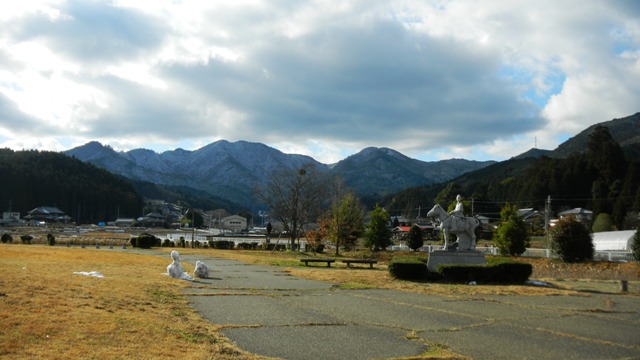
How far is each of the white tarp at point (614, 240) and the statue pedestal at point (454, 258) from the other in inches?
1122

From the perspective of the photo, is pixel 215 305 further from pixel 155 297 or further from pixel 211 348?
pixel 211 348

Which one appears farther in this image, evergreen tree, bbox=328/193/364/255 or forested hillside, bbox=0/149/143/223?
forested hillside, bbox=0/149/143/223

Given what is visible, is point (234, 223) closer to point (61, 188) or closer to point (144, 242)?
point (61, 188)

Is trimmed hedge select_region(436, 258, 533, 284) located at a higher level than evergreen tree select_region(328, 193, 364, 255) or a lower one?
lower

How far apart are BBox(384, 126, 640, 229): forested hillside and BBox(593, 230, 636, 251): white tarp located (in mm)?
14923

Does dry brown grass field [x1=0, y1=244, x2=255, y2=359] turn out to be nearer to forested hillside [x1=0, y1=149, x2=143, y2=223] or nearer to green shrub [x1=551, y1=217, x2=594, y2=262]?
green shrub [x1=551, y1=217, x2=594, y2=262]

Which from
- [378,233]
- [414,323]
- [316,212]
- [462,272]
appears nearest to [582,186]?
[316,212]

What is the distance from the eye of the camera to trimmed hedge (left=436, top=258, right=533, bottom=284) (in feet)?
72.8

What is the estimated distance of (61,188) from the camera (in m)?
134

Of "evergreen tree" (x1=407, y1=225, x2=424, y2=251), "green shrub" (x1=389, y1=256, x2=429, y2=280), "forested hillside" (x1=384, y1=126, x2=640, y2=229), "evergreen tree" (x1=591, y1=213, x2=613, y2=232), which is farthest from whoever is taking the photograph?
"forested hillside" (x1=384, y1=126, x2=640, y2=229)

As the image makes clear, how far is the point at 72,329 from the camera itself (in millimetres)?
8508

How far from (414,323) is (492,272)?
1187 cm

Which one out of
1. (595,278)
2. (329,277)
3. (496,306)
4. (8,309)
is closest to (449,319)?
(496,306)

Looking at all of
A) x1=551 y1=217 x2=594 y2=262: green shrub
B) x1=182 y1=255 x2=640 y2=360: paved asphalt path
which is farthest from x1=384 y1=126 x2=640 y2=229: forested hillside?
x1=182 y1=255 x2=640 y2=360: paved asphalt path
